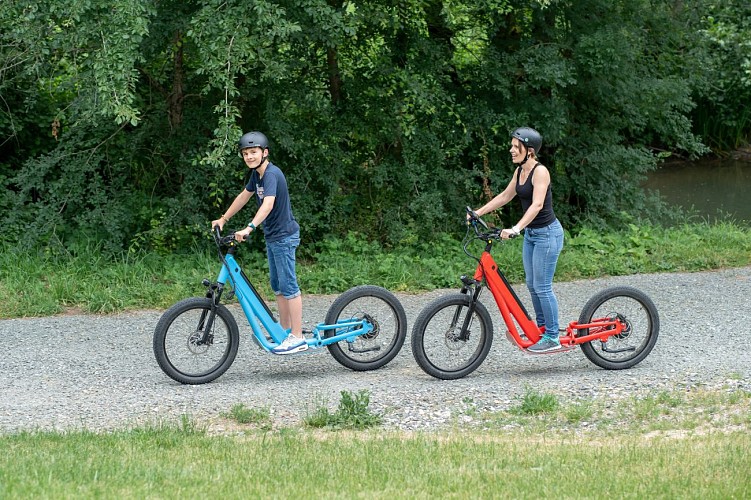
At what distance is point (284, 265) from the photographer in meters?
7.73

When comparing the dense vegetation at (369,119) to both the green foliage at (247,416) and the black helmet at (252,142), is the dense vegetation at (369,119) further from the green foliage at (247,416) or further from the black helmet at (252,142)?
the green foliage at (247,416)

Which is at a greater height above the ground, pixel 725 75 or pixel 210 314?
pixel 725 75

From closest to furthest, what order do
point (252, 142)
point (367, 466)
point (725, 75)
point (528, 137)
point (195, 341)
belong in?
point (367, 466)
point (528, 137)
point (252, 142)
point (195, 341)
point (725, 75)

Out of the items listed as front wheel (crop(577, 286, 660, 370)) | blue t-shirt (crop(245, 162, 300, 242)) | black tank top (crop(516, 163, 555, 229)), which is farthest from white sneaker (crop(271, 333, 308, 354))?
front wheel (crop(577, 286, 660, 370))

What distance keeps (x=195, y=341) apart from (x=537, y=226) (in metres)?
2.56

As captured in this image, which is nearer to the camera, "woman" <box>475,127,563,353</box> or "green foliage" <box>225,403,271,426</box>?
"green foliage" <box>225,403,271,426</box>

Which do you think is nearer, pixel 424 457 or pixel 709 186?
pixel 424 457

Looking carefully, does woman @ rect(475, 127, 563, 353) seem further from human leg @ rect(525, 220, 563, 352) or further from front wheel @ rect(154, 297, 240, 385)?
front wheel @ rect(154, 297, 240, 385)

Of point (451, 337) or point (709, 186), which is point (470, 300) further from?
point (709, 186)

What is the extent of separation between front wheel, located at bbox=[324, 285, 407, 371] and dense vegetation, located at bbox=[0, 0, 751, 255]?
12.4ft

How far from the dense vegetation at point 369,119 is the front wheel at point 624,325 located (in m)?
4.27

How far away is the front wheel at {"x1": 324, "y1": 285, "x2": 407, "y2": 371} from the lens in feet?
25.8

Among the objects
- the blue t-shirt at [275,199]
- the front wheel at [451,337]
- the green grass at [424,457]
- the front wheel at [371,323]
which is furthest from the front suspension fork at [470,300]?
the blue t-shirt at [275,199]

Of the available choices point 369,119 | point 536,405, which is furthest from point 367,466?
point 369,119
